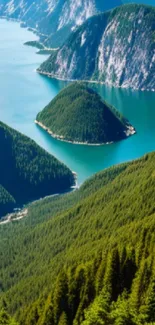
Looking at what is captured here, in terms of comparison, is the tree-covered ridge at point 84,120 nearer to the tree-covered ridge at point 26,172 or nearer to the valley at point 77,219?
the valley at point 77,219

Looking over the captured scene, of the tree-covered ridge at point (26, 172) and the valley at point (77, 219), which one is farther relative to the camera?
the tree-covered ridge at point (26, 172)

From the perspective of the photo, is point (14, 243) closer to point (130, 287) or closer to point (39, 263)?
point (39, 263)

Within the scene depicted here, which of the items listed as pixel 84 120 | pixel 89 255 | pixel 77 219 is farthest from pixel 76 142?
pixel 89 255

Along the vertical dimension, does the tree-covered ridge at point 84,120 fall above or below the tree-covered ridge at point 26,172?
above

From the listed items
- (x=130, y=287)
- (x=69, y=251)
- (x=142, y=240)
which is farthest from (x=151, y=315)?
(x=69, y=251)

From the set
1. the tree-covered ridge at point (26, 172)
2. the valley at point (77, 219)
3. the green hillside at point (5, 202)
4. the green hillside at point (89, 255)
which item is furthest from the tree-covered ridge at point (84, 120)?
the green hillside at point (5, 202)
